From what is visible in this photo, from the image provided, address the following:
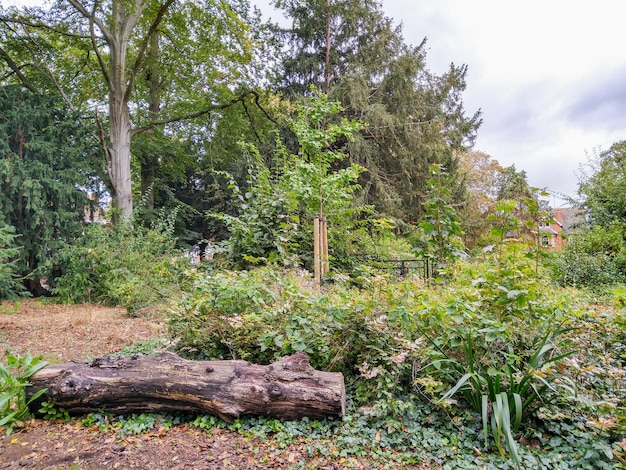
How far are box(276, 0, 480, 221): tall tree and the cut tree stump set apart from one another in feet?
31.4

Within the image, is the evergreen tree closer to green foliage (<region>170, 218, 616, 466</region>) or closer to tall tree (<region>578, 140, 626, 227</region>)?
green foliage (<region>170, 218, 616, 466</region>)

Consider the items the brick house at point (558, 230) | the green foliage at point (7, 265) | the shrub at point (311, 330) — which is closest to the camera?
the shrub at point (311, 330)

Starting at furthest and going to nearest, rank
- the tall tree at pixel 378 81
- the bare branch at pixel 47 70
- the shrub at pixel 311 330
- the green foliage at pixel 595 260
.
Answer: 1. the tall tree at pixel 378 81
2. the bare branch at pixel 47 70
3. the green foliage at pixel 595 260
4. the shrub at pixel 311 330

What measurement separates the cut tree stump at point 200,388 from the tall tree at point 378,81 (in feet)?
31.4

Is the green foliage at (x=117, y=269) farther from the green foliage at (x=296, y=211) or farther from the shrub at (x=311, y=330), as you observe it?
the shrub at (x=311, y=330)

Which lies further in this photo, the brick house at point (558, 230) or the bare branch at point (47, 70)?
the bare branch at point (47, 70)

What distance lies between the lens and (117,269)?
6184 mm

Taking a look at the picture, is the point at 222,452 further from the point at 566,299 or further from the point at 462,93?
the point at 462,93

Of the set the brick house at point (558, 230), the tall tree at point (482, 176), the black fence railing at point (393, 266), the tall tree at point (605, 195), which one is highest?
the tall tree at point (482, 176)

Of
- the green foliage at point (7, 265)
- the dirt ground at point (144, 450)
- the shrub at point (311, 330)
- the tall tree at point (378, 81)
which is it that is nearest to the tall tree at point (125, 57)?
the green foliage at point (7, 265)

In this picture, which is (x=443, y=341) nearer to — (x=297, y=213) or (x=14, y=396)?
(x=14, y=396)

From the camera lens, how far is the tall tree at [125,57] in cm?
816

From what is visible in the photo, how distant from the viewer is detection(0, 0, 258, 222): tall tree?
816cm

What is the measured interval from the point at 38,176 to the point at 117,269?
3076 mm
